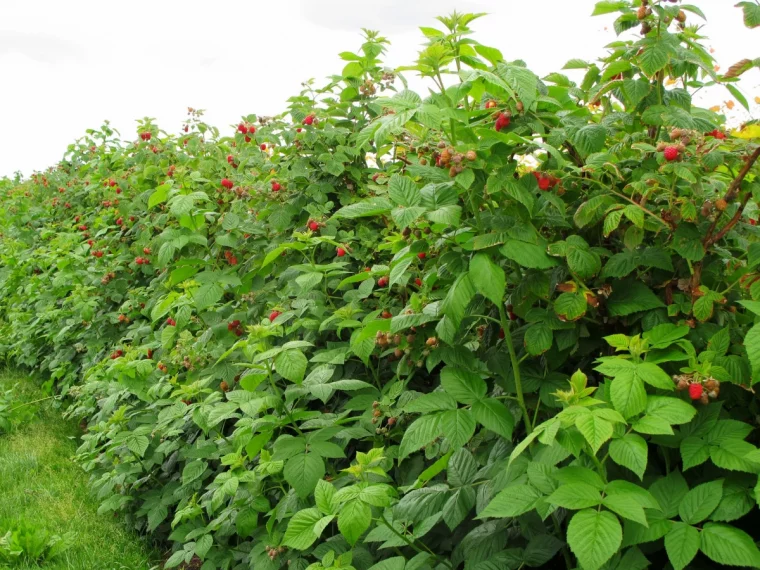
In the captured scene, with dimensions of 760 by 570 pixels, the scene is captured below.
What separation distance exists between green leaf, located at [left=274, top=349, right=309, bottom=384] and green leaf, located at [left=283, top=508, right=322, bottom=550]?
0.47 m

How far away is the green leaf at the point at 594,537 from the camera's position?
4.30 feet

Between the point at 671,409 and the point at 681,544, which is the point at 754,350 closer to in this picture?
the point at 671,409

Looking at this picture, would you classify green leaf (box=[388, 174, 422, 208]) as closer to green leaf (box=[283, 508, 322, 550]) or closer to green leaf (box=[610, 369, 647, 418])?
green leaf (box=[610, 369, 647, 418])

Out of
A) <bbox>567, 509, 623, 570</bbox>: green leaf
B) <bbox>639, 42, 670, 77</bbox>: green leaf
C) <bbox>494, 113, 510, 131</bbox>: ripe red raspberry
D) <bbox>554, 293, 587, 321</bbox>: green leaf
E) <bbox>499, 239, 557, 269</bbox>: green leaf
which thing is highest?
<bbox>639, 42, 670, 77</bbox>: green leaf

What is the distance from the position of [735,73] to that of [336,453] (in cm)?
172

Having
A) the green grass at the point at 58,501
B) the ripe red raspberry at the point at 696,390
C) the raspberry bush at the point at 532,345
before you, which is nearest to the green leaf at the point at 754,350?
the raspberry bush at the point at 532,345

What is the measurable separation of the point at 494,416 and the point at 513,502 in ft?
1.00

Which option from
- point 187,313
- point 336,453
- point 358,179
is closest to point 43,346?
point 187,313

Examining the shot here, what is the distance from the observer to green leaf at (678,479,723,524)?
1.47 m

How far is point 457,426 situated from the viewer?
5.86 feet

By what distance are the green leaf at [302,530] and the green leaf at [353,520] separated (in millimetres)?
153

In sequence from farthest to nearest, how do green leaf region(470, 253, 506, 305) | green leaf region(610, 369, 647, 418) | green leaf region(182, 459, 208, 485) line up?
green leaf region(182, 459, 208, 485), green leaf region(470, 253, 506, 305), green leaf region(610, 369, 647, 418)

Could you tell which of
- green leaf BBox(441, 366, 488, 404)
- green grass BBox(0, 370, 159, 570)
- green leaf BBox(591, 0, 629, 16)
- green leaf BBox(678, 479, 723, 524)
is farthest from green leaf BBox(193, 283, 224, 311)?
green leaf BBox(678, 479, 723, 524)

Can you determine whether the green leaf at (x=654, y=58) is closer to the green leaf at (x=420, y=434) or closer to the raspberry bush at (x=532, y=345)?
the raspberry bush at (x=532, y=345)
